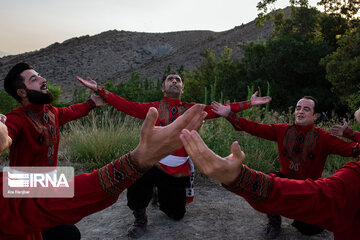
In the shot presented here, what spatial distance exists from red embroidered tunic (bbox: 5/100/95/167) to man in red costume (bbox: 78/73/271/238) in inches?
34.8

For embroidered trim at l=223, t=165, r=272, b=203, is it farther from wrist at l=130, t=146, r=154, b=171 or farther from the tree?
the tree

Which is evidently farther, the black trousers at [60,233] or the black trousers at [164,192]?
the black trousers at [164,192]

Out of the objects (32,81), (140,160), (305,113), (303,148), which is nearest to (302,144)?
(303,148)

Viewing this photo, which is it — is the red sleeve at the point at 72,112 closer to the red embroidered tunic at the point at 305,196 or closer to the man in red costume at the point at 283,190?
A: the man in red costume at the point at 283,190

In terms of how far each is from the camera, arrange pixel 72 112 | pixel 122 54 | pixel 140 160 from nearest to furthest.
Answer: pixel 140 160 → pixel 72 112 → pixel 122 54

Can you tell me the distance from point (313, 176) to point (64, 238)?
102 inches

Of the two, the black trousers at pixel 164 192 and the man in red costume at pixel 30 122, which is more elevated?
the man in red costume at pixel 30 122

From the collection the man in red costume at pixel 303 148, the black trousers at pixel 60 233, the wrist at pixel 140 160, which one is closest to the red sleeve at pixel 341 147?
the man in red costume at pixel 303 148

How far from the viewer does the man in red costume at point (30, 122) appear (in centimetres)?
291

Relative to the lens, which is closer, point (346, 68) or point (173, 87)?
point (173, 87)

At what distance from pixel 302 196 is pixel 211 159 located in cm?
47

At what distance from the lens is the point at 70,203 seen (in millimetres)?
1388

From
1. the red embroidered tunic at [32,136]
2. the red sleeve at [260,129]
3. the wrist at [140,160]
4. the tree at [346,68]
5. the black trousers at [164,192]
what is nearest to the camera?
the wrist at [140,160]

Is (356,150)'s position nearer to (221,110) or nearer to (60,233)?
(221,110)
